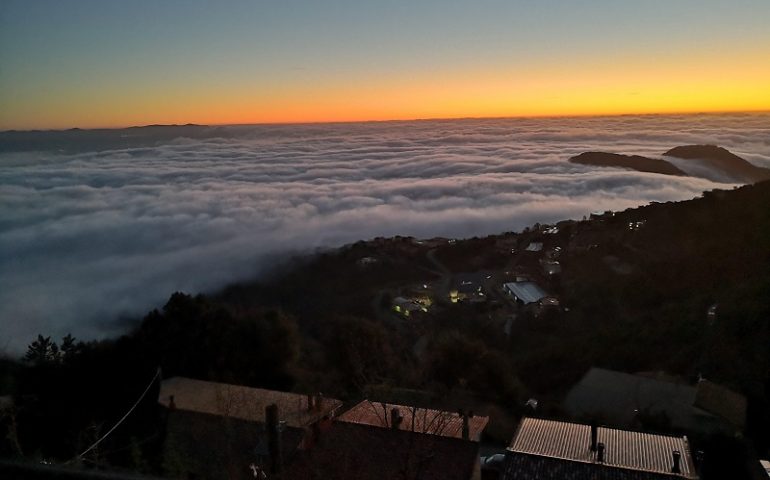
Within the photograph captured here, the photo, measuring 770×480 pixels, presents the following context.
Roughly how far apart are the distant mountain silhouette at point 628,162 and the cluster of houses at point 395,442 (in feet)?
84.2

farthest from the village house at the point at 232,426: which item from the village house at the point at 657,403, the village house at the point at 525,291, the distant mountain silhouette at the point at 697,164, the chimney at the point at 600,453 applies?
the distant mountain silhouette at the point at 697,164

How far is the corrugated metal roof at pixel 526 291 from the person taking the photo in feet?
61.1

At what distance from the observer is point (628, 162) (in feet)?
120

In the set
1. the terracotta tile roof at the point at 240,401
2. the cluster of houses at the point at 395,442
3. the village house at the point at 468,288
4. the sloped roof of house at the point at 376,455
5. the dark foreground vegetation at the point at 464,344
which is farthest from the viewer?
the village house at the point at 468,288

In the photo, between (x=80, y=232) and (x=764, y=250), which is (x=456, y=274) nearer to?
(x=764, y=250)

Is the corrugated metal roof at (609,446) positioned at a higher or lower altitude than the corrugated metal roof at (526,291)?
higher

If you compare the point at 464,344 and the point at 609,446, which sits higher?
the point at 609,446

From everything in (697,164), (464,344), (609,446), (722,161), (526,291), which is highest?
(722,161)

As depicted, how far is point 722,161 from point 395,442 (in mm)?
27447

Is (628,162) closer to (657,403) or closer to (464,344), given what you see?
(464,344)

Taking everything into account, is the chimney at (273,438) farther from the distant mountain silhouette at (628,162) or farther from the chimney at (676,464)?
the distant mountain silhouette at (628,162)

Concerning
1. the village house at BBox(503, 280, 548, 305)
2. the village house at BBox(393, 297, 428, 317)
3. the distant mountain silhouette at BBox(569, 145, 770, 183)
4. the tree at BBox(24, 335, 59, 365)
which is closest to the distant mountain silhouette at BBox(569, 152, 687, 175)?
the distant mountain silhouette at BBox(569, 145, 770, 183)

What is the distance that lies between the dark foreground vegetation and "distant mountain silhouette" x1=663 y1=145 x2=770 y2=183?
3067mm

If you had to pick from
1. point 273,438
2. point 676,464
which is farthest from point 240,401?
point 676,464
